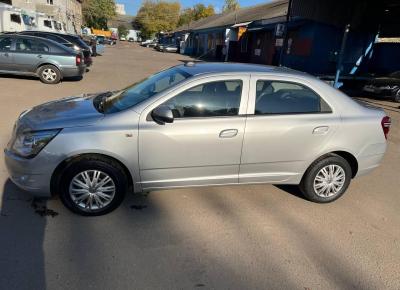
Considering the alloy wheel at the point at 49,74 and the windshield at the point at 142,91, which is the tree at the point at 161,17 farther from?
the windshield at the point at 142,91

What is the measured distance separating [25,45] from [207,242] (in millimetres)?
11789

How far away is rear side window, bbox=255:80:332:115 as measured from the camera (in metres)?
3.99

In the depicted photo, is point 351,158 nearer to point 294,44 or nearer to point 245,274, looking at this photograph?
point 245,274

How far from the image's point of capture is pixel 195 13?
85.5 m

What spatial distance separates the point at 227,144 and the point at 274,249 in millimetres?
1163

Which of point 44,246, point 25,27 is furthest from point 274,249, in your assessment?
point 25,27

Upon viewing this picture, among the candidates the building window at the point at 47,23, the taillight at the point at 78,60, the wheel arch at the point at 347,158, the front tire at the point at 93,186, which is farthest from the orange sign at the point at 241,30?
the front tire at the point at 93,186

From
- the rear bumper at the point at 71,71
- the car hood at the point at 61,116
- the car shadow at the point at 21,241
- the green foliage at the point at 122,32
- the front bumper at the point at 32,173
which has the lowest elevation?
the green foliage at the point at 122,32

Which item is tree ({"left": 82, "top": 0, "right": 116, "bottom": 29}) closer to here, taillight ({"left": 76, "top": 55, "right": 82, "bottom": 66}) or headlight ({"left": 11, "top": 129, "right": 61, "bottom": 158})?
taillight ({"left": 76, "top": 55, "right": 82, "bottom": 66})

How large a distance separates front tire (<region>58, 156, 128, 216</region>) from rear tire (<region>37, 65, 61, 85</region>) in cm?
1039

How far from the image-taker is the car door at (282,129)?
3938 millimetres

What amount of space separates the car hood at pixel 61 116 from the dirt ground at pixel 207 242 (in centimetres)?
91

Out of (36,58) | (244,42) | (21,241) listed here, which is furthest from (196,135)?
(244,42)

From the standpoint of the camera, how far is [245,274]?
10.1 feet
